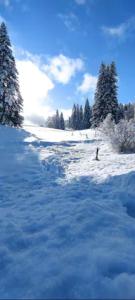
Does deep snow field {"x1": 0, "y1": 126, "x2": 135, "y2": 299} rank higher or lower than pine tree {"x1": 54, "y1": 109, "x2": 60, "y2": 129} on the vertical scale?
lower

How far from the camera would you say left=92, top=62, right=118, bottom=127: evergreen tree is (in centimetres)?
4000

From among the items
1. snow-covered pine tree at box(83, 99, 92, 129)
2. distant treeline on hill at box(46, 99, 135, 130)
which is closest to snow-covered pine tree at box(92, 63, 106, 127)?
distant treeline on hill at box(46, 99, 135, 130)

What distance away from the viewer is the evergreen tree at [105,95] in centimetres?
4000

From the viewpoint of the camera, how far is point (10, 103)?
3331 cm

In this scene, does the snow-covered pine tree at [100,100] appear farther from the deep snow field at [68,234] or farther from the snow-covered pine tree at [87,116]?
the snow-covered pine tree at [87,116]

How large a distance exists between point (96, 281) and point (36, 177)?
727cm

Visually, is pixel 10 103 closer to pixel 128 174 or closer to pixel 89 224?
pixel 128 174

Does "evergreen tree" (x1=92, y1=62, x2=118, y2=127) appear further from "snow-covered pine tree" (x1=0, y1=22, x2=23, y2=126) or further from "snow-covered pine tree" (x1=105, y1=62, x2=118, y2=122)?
"snow-covered pine tree" (x1=0, y1=22, x2=23, y2=126)

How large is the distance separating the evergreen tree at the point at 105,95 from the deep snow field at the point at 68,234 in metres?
28.1

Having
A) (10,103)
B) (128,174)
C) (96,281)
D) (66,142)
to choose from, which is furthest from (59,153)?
(10,103)

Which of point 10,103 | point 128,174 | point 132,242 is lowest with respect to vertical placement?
point 132,242

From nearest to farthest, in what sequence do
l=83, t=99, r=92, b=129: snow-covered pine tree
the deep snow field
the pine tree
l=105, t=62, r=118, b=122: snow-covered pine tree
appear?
1. the deep snow field
2. l=105, t=62, r=118, b=122: snow-covered pine tree
3. l=83, t=99, r=92, b=129: snow-covered pine tree
4. the pine tree

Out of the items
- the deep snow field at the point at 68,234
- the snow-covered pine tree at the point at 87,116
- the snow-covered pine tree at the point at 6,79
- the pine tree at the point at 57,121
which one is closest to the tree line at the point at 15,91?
the snow-covered pine tree at the point at 6,79

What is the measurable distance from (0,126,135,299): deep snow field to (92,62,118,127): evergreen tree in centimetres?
2807
